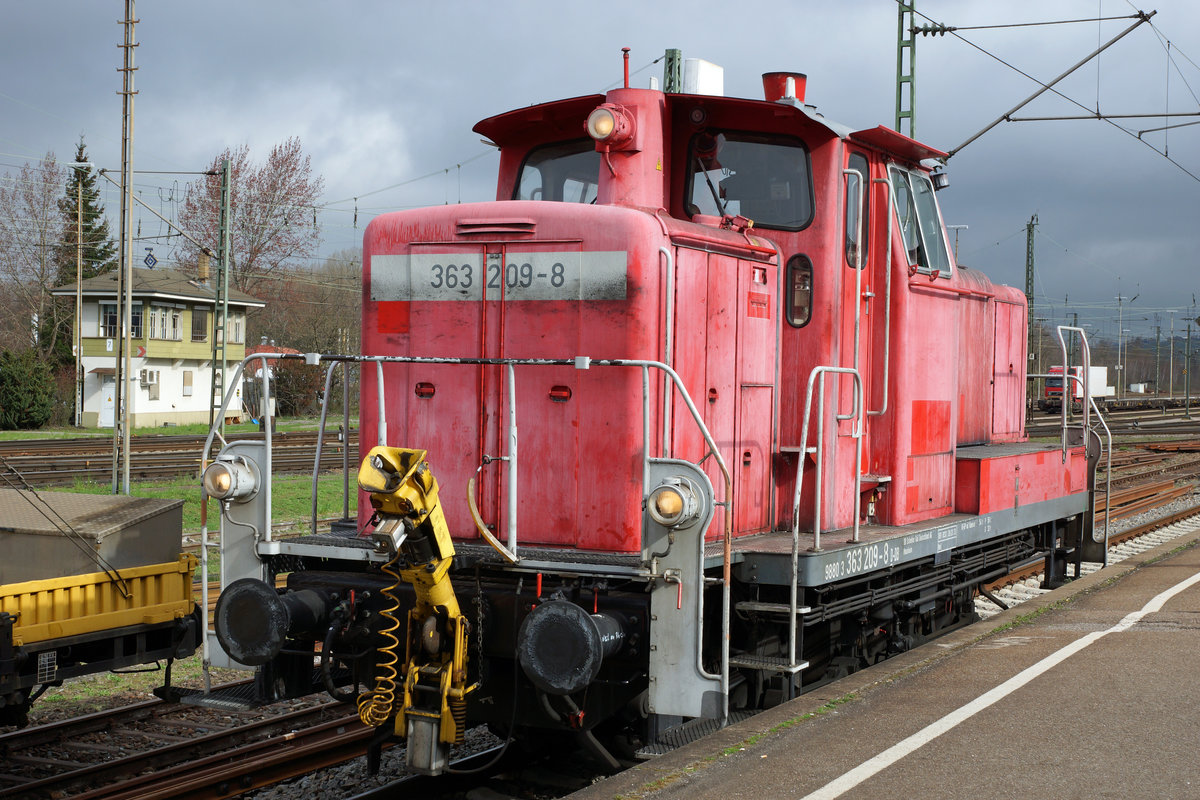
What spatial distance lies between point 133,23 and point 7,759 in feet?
47.2

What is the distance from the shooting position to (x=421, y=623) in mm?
4832

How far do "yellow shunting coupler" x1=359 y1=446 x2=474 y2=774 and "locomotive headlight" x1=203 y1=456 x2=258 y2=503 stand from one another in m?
1.13

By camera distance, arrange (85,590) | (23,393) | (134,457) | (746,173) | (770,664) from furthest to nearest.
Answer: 1. (23,393)
2. (134,457)
3. (85,590)
4. (746,173)
5. (770,664)

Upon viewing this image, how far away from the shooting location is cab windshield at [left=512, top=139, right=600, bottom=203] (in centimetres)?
635

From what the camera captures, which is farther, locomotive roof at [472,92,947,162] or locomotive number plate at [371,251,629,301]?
locomotive roof at [472,92,947,162]

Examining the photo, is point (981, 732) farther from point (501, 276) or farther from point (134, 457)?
point (134, 457)

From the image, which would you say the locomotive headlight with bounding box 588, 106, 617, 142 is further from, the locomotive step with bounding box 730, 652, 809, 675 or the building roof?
the building roof

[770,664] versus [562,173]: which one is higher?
[562,173]

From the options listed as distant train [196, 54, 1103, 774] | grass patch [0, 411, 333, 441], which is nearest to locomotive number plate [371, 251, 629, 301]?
distant train [196, 54, 1103, 774]

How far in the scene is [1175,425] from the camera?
44375 mm

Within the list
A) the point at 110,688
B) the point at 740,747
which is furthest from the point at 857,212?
the point at 110,688

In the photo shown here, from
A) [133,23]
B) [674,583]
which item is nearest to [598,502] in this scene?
[674,583]

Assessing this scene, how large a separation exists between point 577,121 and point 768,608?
3.03m

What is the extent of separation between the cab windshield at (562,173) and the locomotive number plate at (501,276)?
3.16 ft
